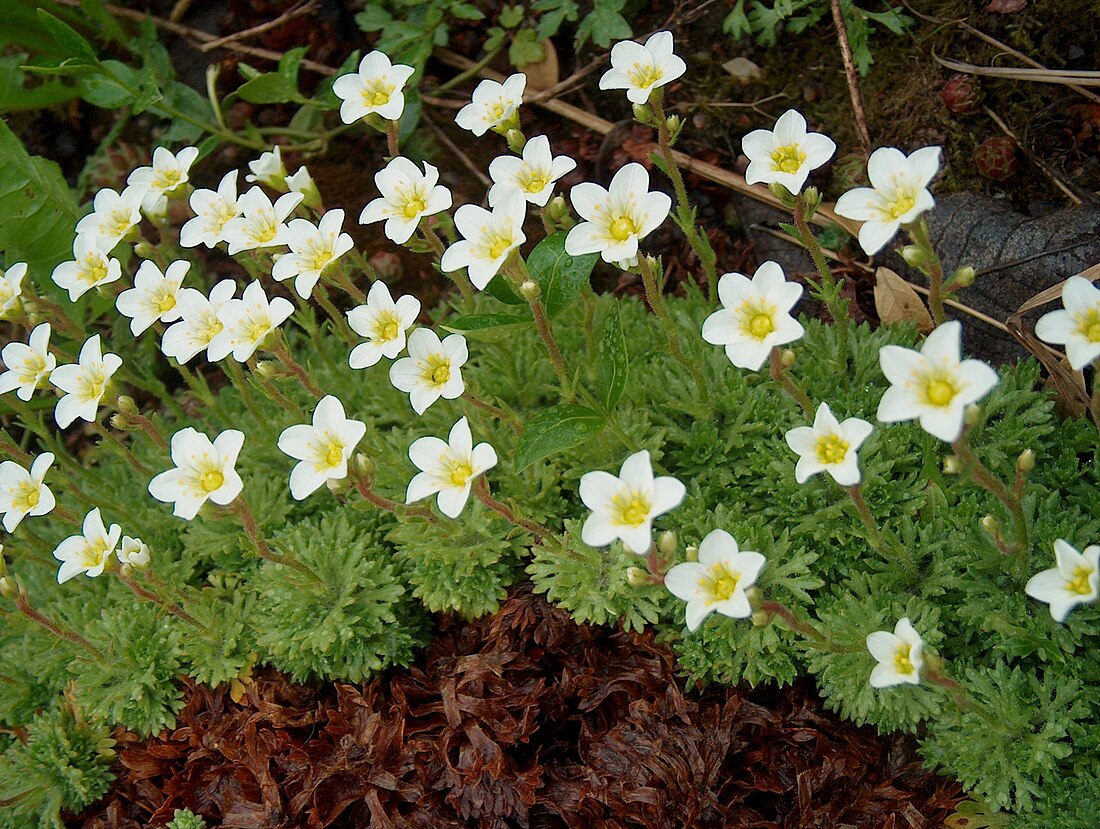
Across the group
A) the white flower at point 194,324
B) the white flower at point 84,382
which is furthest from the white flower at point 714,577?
the white flower at point 84,382

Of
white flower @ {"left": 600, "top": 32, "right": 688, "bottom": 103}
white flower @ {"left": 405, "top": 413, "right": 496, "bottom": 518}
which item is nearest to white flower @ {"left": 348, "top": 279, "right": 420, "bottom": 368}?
white flower @ {"left": 405, "top": 413, "right": 496, "bottom": 518}

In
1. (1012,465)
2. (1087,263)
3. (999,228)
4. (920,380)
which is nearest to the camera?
(920,380)

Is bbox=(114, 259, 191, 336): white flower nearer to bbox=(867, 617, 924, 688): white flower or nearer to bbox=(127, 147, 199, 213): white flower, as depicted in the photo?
bbox=(127, 147, 199, 213): white flower

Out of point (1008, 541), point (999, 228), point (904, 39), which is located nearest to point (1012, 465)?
point (1008, 541)

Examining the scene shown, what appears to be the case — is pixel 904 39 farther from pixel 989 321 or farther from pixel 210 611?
pixel 210 611

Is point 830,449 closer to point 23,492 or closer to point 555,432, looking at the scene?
point 555,432

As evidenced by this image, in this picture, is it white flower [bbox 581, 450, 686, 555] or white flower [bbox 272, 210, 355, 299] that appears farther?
white flower [bbox 272, 210, 355, 299]
